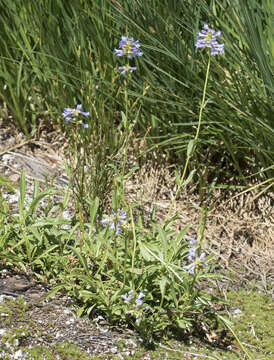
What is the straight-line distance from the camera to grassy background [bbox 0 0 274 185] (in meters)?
2.43

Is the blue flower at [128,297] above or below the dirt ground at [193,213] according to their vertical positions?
above

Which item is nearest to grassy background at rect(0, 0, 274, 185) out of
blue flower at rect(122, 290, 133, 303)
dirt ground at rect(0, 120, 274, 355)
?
dirt ground at rect(0, 120, 274, 355)

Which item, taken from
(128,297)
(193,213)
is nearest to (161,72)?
(193,213)

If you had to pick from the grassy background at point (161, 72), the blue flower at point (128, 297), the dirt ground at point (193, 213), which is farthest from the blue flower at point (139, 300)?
the grassy background at point (161, 72)

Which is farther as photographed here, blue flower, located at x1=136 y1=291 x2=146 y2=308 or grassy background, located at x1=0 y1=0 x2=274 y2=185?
Result: grassy background, located at x1=0 y1=0 x2=274 y2=185

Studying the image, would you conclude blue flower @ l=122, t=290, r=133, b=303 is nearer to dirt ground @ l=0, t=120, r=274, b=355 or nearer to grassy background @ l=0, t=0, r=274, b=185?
dirt ground @ l=0, t=120, r=274, b=355

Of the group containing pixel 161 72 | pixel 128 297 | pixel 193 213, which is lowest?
pixel 193 213

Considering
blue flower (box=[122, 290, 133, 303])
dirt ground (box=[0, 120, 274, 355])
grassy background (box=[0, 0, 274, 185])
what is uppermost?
grassy background (box=[0, 0, 274, 185])

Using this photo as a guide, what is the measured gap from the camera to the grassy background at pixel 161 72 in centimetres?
243

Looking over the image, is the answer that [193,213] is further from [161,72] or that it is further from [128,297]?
[128,297]

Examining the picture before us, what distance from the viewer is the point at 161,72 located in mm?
2621

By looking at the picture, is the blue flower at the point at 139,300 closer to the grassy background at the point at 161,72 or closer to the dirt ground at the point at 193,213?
the dirt ground at the point at 193,213

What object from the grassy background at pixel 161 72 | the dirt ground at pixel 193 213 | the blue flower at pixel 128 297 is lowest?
the dirt ground at pixel 193 213

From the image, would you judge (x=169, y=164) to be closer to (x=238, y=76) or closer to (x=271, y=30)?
(x=238, y=76)
